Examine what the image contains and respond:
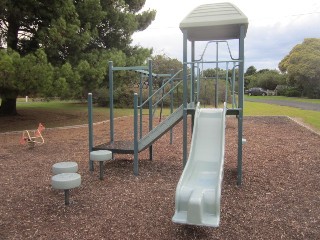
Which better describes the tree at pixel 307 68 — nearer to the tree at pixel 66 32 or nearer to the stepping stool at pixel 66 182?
the tree at pixel 66 32

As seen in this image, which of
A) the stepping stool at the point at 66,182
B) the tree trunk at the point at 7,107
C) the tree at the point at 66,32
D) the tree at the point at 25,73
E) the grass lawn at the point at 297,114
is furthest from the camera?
the tree trunk at the point at 7,107

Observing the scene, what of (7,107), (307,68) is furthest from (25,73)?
(307,68)

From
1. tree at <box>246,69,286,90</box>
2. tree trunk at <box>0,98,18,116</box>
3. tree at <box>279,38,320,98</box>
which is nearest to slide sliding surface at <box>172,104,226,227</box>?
tree trunk at <box>0,98,18,116</box>

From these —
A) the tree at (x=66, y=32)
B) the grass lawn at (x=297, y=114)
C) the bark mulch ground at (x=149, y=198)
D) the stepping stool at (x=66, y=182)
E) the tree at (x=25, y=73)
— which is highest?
the tree at (x=66, y=32)

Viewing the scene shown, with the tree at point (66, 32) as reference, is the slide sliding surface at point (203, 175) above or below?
below

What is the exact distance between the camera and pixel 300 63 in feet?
116

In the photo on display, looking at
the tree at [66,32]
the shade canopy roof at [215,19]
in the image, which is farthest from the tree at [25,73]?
the shade canopy roof at [215,19]

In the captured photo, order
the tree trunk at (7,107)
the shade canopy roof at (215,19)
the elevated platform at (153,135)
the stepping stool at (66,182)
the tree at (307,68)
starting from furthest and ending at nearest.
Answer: the tree at (307,68)
the tree trunk at (7,107)
the elevated platform at (153,135)
the shade canopy roof at (215,19)
the stepping stool at (66,182)

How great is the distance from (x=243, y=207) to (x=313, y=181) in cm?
196

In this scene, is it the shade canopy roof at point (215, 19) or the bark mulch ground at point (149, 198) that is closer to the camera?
the bark mulch ground at point (149, 198)

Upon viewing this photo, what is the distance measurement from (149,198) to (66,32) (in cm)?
781

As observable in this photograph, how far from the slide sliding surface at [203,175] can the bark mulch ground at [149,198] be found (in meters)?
0.23

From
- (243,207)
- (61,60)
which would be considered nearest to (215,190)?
(243,207)

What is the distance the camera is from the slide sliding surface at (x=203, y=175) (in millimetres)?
3604
